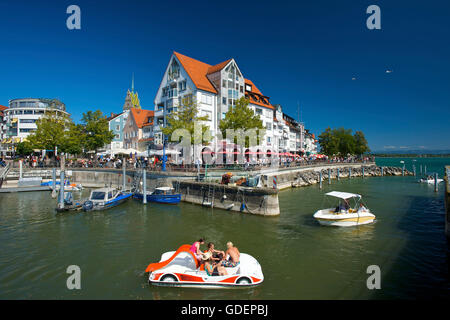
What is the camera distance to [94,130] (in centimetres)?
5328

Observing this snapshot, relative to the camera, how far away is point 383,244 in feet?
52.0

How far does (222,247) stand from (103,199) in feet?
52.6

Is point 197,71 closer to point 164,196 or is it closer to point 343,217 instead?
point 164,196

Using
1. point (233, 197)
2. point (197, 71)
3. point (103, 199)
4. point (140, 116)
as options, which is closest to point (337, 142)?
point (197, 71)

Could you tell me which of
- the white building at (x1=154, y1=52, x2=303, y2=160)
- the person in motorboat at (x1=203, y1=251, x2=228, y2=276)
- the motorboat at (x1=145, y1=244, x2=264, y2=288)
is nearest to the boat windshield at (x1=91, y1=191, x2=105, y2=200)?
the motorboat at (x1=145, y1=244, x2=264, y2=288)

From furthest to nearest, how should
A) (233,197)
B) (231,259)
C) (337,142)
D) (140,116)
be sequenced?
(337,142)
(140,116)
(233,197)
(231,259)

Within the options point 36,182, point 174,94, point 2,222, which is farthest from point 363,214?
point 36,182

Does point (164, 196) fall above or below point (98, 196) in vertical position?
below

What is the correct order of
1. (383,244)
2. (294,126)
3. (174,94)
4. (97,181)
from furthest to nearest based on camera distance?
(294,126) → (174,94) → (97,181) → (383,244)

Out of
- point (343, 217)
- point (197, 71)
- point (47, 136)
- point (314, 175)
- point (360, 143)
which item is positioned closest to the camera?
point (343, 217)

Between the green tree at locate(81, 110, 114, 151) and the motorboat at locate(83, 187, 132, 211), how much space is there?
29.6 metres

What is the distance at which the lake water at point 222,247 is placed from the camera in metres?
10.5
